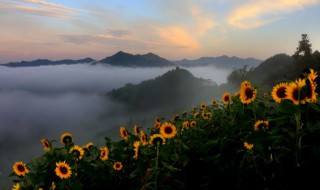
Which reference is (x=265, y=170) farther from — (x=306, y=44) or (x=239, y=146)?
(x=306, y=44)

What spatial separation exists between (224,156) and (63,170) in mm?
2232

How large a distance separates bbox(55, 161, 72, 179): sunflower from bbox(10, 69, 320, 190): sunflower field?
13 millimetres

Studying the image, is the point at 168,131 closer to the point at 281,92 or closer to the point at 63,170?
the point at 63,170

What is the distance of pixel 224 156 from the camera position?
4.20m

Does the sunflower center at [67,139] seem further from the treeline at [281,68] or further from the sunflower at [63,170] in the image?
the treeline at [281,68]

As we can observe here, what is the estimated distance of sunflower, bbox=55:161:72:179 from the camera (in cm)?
439

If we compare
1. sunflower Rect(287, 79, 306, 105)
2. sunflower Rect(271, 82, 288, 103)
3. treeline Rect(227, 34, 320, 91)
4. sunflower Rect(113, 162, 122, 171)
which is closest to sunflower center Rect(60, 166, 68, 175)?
sunflower Rect(113, 162, 122, 171)

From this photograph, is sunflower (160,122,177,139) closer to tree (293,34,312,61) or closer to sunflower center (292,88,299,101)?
sunflower center (292,88,299,101)

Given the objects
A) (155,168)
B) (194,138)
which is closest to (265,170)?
(155,168)

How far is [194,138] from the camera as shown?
5414mm

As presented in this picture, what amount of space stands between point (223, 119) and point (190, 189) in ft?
6.76

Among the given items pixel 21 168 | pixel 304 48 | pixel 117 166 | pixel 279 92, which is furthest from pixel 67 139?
pixel 304 48

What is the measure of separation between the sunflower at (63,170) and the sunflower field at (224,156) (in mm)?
13

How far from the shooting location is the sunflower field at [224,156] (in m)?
2.84
